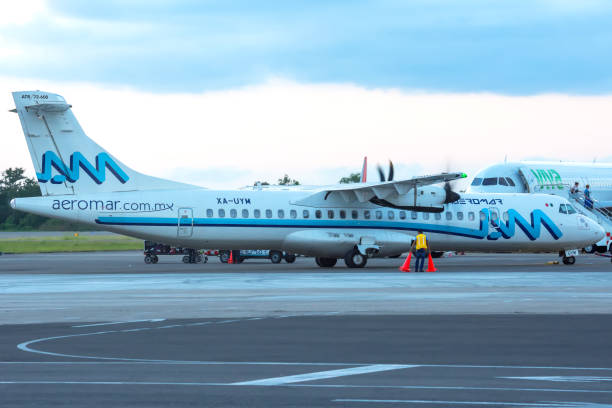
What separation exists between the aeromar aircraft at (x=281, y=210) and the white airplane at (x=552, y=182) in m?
11.0

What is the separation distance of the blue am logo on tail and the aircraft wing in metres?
8.54

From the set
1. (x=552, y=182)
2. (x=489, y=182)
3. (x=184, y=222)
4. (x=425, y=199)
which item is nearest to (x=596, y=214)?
(x=552, y=182)

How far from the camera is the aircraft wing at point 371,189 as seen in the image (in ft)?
127

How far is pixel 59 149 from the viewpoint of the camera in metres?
35.2

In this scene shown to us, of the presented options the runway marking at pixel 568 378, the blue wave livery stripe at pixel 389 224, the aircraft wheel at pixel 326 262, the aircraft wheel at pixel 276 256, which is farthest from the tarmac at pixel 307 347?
the aircraft wheel at pixel 276 256

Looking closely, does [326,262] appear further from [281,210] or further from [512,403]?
[512,403]

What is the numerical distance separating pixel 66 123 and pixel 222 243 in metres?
7.99

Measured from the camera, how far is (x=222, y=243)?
37.6 meters

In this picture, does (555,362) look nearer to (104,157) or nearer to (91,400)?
(91,400)

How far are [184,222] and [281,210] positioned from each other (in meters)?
4.52

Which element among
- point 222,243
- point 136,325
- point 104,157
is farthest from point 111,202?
point 136,325

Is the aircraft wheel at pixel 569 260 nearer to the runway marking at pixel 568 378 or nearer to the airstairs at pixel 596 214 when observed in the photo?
the airstairs at pixel 596 214

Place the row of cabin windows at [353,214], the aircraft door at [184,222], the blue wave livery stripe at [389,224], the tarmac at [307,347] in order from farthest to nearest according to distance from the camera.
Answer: the row of cabin windows at [353,214] < the aircraft door at [184,222] < the blue wave livery stripe at [389,224] < the tarmac at [307,347]

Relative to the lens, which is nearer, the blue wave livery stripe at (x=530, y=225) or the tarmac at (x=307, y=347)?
the tarmac at (x=307, y=347)
